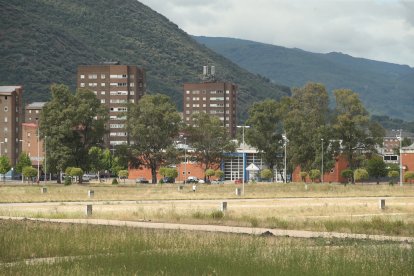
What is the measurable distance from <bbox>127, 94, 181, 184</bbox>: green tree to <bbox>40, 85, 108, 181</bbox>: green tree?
6.68 m

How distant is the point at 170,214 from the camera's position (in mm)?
41500

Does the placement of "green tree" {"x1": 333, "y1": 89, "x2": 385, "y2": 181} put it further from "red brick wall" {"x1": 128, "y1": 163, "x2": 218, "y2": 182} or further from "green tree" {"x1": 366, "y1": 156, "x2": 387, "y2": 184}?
"red brick wall" {"x1": 128, "y1": 163, "x2": 218, "y2": 182}

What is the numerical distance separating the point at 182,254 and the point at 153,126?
102 metres

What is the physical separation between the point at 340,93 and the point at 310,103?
21.4 ft

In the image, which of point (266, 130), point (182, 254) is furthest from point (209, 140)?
point (182, 254)

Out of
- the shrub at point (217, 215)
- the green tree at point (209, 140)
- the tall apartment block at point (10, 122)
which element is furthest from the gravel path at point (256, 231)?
the tall apartment block at point (10, 122)

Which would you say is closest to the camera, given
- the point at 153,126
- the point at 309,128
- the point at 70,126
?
the point at 70,126

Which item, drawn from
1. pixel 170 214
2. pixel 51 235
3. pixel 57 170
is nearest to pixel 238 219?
pixel 170 214

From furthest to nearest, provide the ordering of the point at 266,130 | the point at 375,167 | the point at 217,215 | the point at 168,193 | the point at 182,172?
the point at 182,172
the point at 266,130
the point at 375,167
the point at 168,193
the point at 217,215

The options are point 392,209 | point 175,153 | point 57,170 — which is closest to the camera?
point 392,209

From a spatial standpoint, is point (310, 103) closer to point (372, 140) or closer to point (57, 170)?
point (372, 140)

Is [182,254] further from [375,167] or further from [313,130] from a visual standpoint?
[375,167]

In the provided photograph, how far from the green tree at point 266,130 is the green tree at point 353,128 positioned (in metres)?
10.8

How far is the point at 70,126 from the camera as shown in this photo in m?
113
